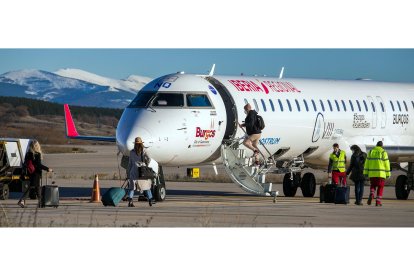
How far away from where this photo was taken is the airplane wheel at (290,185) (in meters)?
40.2

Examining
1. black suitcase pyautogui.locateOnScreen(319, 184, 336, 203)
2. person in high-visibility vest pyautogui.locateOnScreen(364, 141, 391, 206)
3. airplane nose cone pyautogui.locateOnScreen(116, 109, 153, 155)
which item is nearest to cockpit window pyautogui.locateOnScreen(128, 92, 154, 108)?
airplane nose cone pyautogui.locateOnScreen(116, 109, 153, 155)

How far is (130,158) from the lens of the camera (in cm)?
3147

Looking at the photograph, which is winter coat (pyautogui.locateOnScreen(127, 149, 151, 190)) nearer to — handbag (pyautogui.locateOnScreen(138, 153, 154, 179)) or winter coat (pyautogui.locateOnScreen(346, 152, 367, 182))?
handbag (pyautogui.locateOnScreen(138, 153, 154, 179))

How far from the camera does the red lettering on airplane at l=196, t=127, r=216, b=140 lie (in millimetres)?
33781

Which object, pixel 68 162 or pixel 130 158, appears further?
pixel 68 162

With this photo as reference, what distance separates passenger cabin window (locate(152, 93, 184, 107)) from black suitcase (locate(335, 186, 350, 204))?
16.4 feet

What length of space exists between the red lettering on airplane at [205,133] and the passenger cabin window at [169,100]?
0.88m

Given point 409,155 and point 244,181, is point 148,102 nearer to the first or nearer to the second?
point 244,181

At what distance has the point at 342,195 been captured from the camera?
33.8 metres

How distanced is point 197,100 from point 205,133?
1001 millimetres

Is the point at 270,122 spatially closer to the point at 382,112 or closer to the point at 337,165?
the point at 337,165

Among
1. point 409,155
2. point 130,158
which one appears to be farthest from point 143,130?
point 409,155

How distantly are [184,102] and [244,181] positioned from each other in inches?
118

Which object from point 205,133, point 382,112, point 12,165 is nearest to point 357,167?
point 205,133
